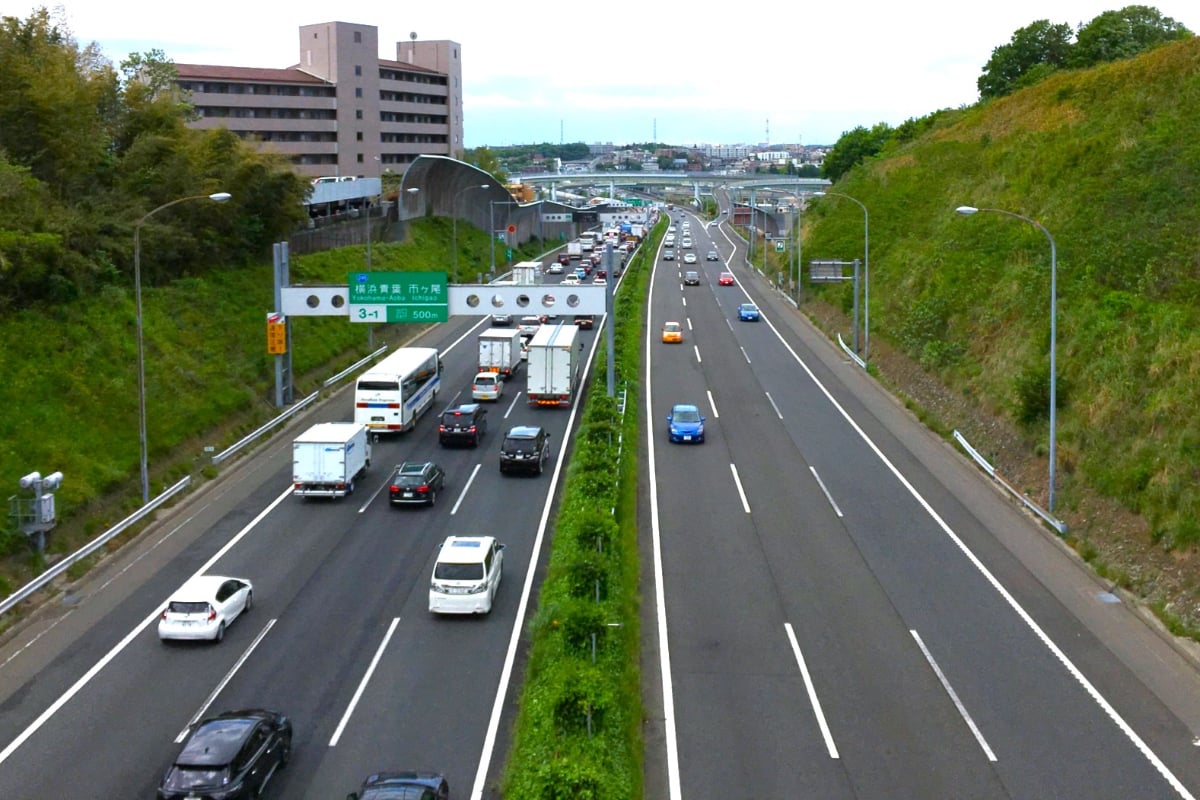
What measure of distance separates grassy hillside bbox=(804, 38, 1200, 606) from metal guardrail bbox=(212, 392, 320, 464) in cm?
2522

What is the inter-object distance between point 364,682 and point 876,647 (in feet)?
32.4

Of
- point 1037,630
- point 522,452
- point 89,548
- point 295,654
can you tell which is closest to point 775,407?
point 522,452

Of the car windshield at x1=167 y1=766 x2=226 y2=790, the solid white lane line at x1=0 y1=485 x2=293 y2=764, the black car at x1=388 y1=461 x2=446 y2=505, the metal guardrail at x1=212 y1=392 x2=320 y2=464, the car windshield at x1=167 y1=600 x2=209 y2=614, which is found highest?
the metal guardrail at x1=212 y1=392 x2=320 y2=464

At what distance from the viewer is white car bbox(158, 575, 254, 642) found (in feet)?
74.2

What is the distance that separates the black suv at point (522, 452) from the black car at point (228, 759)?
17.9 meters

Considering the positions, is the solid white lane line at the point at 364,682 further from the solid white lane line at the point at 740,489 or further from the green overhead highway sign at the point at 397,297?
the green overhead highway sign at the point at 397,297

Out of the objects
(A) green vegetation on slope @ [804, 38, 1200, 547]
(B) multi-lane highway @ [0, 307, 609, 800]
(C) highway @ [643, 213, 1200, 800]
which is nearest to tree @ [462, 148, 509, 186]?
(A) green vegetation on slope @ [804, 38, 1200, 547]

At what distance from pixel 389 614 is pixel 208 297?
2932cm

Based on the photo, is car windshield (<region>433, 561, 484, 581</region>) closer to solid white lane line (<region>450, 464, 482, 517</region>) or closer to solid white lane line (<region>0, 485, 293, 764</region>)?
solid white lane line (<region>0, 485, 293, 764</region>)

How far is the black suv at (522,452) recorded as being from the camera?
3516cm

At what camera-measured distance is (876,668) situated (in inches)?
832

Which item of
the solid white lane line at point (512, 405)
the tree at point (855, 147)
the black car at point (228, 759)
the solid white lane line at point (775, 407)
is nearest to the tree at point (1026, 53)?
the tree at point (855, 147)

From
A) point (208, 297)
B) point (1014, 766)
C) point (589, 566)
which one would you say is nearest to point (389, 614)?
point (589, 566)

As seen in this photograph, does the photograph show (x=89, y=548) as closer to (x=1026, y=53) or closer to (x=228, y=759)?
(x=228, y=759)
